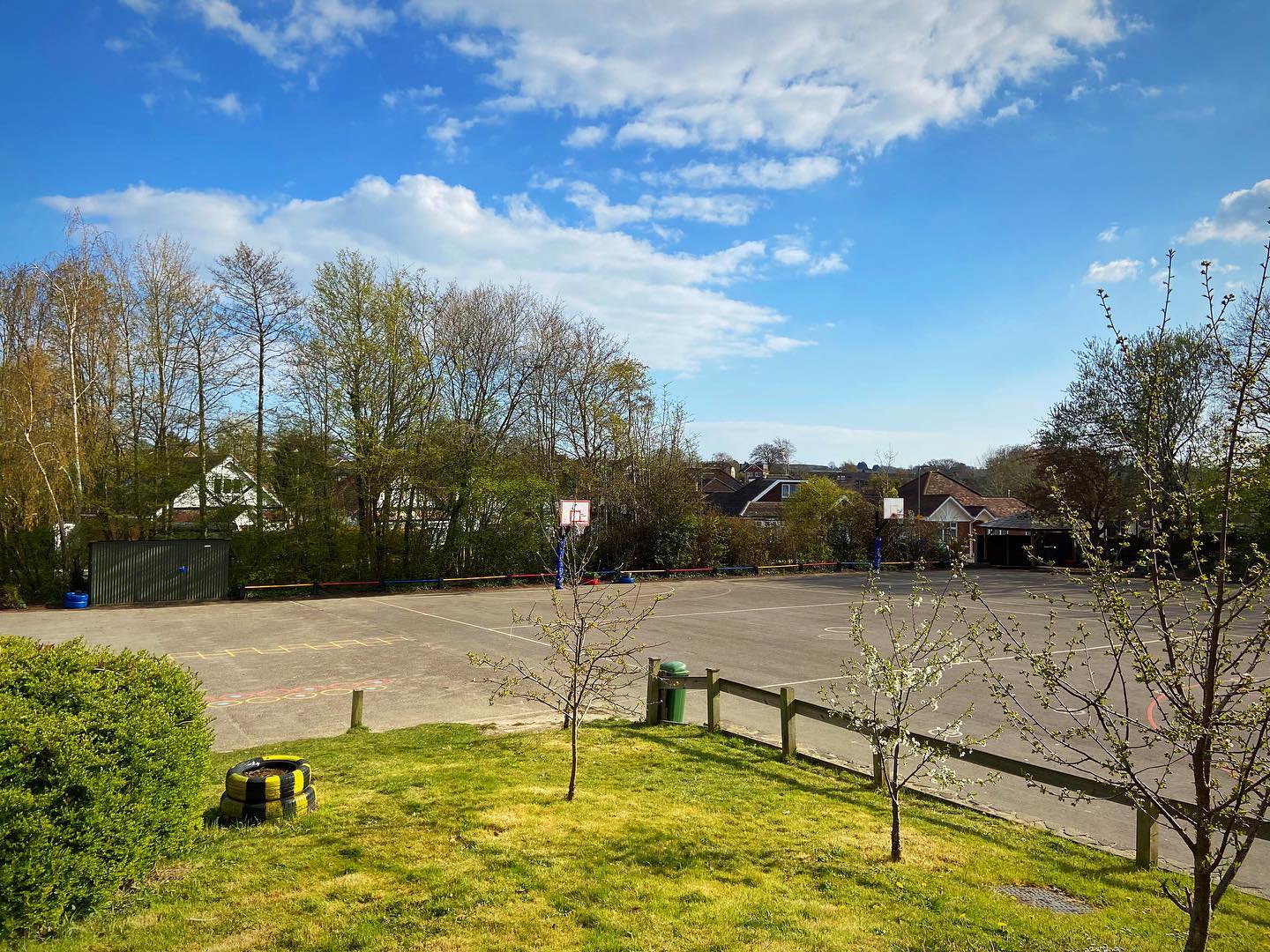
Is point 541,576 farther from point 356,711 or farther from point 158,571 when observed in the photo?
point 356,711

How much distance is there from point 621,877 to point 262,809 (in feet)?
9.89

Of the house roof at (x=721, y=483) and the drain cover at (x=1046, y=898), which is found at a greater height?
the house roof at (x=721, y=483)

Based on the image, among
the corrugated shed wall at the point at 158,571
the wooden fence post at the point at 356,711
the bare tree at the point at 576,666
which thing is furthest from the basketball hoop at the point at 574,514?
the wooden fence post at the point at 356,711

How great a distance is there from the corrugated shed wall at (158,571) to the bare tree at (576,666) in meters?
11.6

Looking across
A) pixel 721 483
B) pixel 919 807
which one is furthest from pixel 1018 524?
pixel 919 807

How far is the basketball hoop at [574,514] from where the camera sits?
94.2 ft

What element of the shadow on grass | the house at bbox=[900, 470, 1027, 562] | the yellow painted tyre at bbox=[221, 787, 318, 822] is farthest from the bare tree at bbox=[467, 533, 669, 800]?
the house at bbox=[900, 470, 1027, 562]

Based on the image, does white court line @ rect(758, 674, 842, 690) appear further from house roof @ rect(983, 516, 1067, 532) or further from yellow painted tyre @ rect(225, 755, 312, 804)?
house roof @ rect(983, 516, 1067, 532)

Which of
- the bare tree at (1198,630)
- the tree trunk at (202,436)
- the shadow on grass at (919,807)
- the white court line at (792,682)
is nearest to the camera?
the bare tree at (1198,630)

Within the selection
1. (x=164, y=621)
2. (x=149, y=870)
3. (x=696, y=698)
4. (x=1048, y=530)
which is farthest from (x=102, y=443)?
(x=1048, y=530)

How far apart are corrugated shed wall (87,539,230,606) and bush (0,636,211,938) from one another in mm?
21205

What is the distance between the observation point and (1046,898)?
5.22m

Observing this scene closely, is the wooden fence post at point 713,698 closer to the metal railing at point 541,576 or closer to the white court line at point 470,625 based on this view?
the white court line at point 470,625

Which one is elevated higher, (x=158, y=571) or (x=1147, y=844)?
(x=158, y=571)
